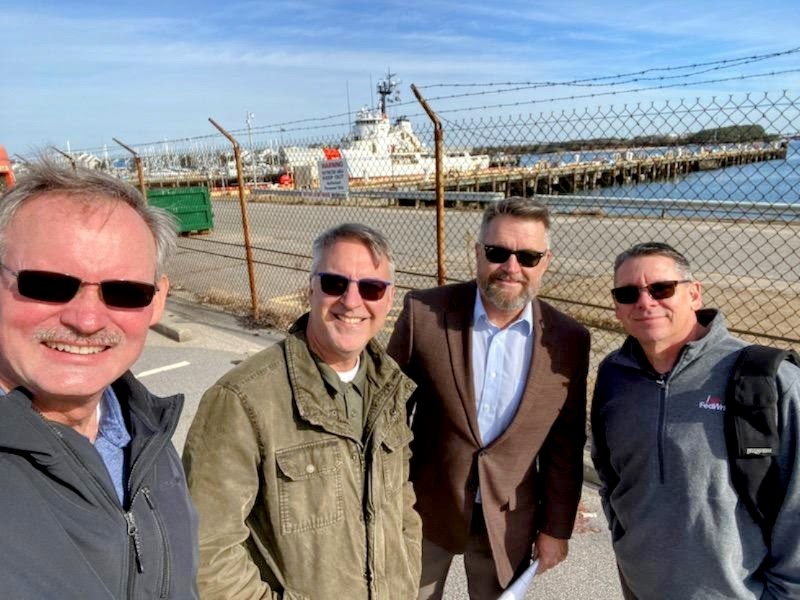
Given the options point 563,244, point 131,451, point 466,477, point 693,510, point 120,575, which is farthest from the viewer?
point 563,244

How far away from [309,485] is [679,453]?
124 cm

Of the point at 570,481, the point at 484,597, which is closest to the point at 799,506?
the point at 570,481

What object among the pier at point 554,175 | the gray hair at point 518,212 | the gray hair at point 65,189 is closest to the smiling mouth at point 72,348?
the gray hair at point 65,189

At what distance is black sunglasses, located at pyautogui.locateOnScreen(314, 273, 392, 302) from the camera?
1.91 metres

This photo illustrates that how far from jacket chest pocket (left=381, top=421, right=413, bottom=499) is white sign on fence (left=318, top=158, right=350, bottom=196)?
14.0 feet

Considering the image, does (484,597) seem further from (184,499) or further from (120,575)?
(120,575)

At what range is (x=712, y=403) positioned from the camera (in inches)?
71.8

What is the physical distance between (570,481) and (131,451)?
1806 mm

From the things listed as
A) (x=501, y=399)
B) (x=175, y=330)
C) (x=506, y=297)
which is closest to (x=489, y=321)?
(x=506, y=297)

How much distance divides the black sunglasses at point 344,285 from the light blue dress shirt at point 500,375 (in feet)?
2.03

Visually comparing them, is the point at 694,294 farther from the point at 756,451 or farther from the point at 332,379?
the point at 332,379

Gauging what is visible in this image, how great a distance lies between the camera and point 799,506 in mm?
1679

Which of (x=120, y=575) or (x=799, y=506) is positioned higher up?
(x=120, y=575)

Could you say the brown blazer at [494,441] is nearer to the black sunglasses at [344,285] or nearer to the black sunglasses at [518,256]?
the black sunglasses at [518,256]
